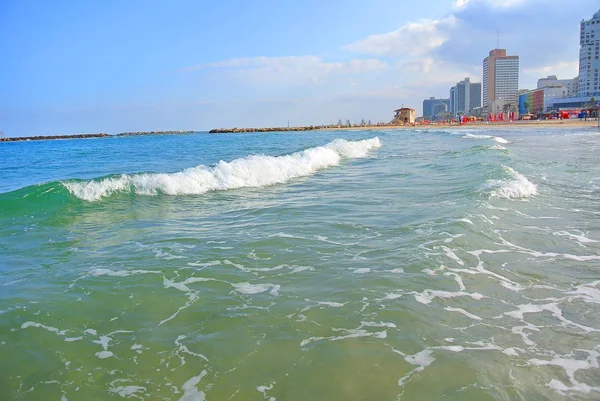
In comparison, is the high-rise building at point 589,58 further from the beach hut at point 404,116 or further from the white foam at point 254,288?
the white foam at point 254,288

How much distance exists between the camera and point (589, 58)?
14400cm

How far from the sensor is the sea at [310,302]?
3.29 m

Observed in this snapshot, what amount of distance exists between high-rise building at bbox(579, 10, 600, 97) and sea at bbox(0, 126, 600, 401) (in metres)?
164

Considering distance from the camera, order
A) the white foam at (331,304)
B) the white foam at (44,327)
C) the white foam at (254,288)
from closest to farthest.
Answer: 1. the white foam at (44,327)
2. the white foam at (331,304)
3. the white foam at (254,288)

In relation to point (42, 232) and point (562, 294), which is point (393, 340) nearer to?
point (562, 294)

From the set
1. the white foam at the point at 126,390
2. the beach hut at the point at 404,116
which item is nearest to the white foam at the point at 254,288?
the white foam at the point at 126,390

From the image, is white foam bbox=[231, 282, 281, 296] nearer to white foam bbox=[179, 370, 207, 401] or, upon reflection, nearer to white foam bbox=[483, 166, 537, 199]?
white foam bbox=[179, 370, 207, 401]

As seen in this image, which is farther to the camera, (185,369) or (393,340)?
(393,340)

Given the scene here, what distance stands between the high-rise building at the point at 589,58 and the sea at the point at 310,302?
164m

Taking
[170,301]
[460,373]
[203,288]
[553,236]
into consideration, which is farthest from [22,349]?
[553,236]

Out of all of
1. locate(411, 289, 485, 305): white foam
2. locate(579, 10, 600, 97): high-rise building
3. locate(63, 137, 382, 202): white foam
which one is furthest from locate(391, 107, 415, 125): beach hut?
locate(411, 289, 485, 305): white foam

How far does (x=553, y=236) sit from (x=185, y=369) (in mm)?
6238

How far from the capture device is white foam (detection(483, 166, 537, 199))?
10219 millimetres

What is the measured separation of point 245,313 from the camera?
4414 millimetres
